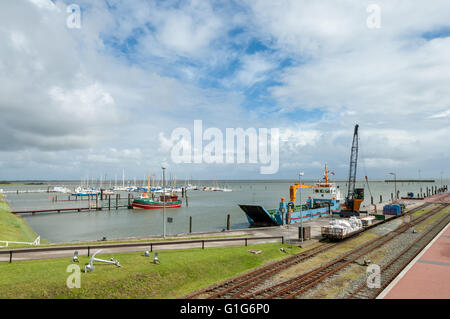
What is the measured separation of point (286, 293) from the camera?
1438 centimetres

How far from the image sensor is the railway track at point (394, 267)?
Result: 1414cm

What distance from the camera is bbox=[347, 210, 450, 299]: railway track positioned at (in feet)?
46.4

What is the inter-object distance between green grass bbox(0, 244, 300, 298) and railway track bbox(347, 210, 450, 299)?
7150 millimetres

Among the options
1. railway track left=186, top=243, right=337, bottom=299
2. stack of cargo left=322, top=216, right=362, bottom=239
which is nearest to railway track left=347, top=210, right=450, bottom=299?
railway track left=186, top=243, right=337, bottom=299

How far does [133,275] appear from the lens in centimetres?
1439

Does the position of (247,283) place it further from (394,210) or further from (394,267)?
(394,210)

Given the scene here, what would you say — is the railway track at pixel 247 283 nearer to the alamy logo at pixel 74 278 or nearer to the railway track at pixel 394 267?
the railway track at pixel 394 267

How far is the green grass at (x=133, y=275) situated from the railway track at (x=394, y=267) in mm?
7150

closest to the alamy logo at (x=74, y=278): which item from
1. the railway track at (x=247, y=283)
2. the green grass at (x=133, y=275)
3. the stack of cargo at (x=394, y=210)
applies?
the green grass at (x=133, y=275)

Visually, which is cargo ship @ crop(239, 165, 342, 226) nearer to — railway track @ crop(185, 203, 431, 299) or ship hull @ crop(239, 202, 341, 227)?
ship hull @ crop(239, 202, 341, 227)

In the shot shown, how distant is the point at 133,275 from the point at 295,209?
37.6 metres
